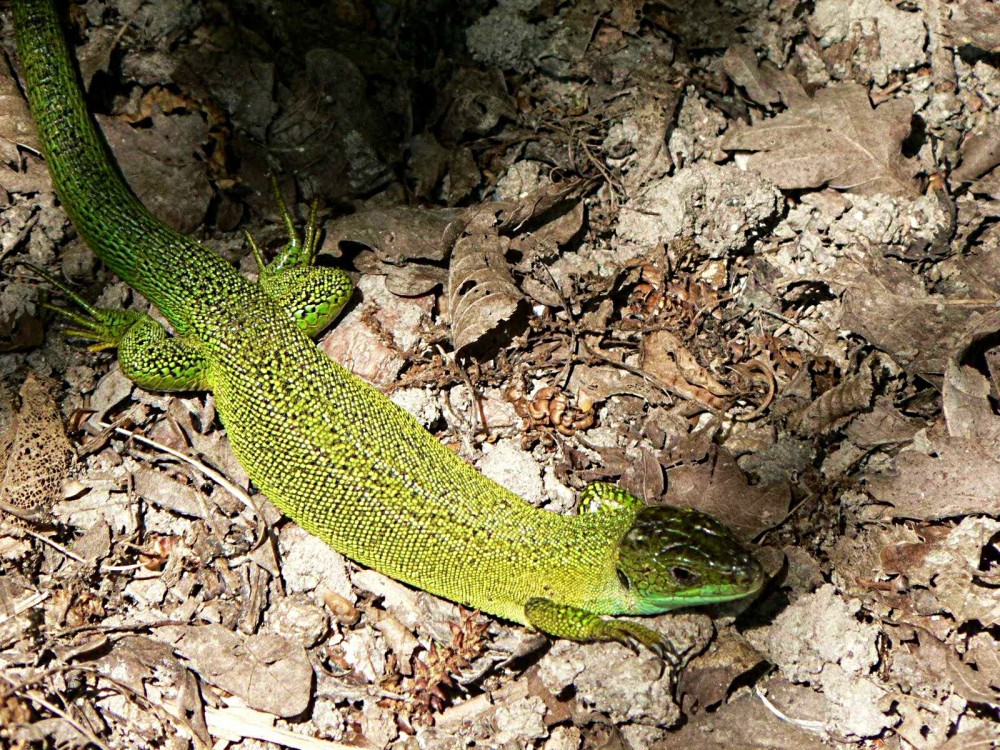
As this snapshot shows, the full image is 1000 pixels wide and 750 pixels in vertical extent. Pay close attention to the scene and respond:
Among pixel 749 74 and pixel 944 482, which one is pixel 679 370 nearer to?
pixel 944 482

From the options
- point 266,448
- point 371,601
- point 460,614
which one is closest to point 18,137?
point 266,448

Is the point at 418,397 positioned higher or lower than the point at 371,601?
higher

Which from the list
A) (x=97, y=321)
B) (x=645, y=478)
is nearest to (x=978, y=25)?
(x=645, y=478)

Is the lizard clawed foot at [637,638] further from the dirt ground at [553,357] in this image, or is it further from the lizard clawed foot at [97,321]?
the lizard clawed foot at [97,321]

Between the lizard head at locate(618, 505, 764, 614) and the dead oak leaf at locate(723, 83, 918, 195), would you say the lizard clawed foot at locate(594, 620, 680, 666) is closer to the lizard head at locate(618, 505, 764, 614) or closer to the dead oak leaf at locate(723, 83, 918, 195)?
the lizard head at locate(618, 505, 764, 614)

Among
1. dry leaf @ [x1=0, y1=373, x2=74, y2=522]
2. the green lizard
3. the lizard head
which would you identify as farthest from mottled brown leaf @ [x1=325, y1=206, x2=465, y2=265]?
the lizard head

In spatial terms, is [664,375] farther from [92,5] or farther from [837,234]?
[92,5]
